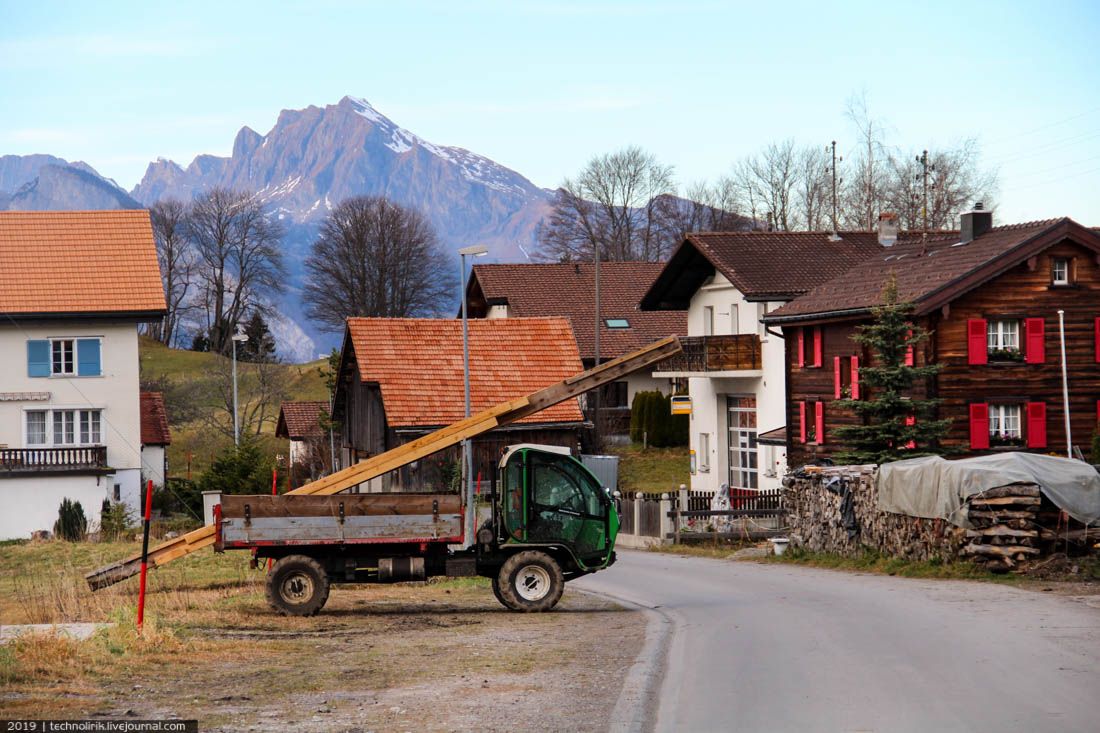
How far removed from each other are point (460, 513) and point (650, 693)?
7.83m

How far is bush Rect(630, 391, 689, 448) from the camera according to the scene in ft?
192

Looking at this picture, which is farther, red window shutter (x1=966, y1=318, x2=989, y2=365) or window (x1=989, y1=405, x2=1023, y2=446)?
window (x1=989, y1=405, x2=1023, y2=446)

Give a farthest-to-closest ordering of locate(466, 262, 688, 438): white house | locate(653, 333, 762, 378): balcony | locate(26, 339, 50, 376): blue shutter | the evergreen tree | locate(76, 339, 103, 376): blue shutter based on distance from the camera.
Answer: the evergreen tree → locate(466, 262, 688, 438): white house → locate(76, 339, 103, 376): blue shutter → locate(26, 339, 50, 376): blue shutter → locate(653, 333, 762, 378): balcony

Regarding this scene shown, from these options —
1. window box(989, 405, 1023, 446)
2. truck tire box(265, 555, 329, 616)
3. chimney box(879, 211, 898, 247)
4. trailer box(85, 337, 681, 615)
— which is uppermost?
chimney box(879, 211, 898, 247)

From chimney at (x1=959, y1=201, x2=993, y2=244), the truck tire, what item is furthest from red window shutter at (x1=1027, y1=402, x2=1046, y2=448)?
the truck tire

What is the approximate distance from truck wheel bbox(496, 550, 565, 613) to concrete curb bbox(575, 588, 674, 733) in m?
1.97

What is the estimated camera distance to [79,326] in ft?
161

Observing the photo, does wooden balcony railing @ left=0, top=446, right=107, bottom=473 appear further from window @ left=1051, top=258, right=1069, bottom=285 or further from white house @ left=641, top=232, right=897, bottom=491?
window @ left=1051, top=258, right=1069, bottom=285

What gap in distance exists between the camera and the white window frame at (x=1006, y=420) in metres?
38.1

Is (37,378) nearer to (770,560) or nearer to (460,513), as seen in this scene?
(770,560)

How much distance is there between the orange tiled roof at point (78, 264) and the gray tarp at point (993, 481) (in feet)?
106

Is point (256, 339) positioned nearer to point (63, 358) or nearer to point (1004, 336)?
point (63, 358)

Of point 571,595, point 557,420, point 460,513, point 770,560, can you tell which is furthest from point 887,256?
point 460,513

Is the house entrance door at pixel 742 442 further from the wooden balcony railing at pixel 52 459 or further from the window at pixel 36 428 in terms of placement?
the window at pixel 36 428
